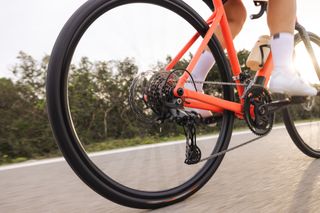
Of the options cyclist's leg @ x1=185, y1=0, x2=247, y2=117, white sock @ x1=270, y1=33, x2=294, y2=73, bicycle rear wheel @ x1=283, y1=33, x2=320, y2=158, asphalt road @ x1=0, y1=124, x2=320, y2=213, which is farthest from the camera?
bicycle rear wheel @ x1=283, y1=33, x2=320, y2=158

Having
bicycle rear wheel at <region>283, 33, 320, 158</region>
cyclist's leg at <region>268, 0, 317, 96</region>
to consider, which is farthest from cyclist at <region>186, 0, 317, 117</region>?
bicycle rear wheel at <region>283, 33, 320, 158</region>

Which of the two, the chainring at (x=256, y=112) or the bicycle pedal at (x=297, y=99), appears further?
the bicycle pedal at (x=297, y=99)

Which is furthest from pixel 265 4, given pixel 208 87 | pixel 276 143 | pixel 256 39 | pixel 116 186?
pixel 276 143

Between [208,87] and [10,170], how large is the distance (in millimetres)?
1827

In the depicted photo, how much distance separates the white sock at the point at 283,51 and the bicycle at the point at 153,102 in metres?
0.12

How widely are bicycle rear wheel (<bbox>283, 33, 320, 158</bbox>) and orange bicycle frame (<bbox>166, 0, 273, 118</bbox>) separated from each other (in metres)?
0.49

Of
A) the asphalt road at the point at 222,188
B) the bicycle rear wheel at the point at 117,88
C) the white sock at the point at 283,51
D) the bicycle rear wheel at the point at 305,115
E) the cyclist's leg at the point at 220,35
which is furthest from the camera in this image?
the bicycle rear wheel at the point at 305,115

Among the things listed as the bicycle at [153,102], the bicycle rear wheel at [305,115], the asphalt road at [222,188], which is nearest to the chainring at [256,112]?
the bicycle at [153,102]

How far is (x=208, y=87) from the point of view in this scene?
Answer: 2.25 meters

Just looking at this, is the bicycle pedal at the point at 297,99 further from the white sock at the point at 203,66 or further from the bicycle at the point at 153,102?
the white sock at the point at 203,66

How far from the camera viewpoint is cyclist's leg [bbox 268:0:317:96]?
2330 millimetres

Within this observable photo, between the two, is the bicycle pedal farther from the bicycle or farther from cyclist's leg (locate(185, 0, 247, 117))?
cyclist's leg (locate(185, 0, 247, 117))

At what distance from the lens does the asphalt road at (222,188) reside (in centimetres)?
192

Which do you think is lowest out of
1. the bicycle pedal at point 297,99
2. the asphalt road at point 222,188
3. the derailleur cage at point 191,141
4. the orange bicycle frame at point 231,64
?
the asphalt road at point 222,188
